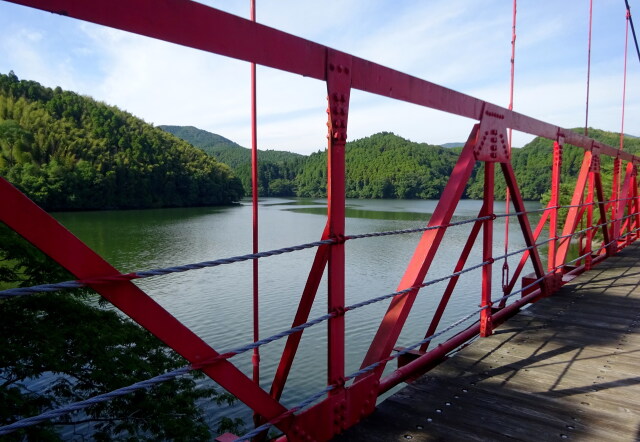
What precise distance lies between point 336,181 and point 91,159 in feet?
149

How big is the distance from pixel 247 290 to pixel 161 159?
148 feet

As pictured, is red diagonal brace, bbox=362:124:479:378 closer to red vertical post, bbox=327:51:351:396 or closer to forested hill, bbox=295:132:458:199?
red vertical post, bbox=327:51:351:396

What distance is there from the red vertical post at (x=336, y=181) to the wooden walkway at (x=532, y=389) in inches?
18.4

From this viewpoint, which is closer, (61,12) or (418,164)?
(61,12)

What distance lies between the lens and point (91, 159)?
137 feet

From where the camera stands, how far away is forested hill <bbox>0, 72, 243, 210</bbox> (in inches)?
1059

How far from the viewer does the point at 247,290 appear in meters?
14.2

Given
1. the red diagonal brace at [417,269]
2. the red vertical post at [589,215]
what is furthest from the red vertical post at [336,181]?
the red vertical post at [589,215]

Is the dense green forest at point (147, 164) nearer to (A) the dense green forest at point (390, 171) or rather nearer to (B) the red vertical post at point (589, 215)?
(A) the dense green forest at point (390, 171)

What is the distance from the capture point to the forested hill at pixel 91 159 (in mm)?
26906

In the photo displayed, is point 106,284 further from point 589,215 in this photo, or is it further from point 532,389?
point 589,215

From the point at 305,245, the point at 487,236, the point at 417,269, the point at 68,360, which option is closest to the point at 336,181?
the point at 305,245

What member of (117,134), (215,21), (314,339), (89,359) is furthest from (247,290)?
(117,134)

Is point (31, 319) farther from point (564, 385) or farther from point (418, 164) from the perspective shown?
point (418, 164)
